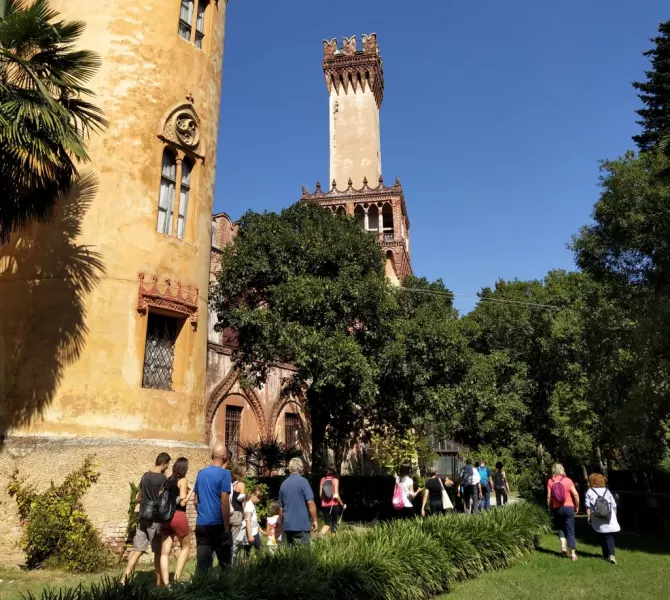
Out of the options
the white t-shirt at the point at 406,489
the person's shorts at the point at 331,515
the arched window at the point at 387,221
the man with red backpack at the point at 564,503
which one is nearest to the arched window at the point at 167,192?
the person's shorts at the point at 331,515

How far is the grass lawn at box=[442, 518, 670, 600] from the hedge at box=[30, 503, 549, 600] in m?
0.32

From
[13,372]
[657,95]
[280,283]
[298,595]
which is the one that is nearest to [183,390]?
[13,372]

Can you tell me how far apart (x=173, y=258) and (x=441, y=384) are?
A: 901 cm

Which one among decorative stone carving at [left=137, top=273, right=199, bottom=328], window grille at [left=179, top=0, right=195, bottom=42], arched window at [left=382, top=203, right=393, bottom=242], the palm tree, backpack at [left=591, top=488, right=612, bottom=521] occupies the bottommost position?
backpack at [left=591, top=488, right=612, bottom=521]

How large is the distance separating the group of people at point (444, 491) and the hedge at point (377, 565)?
1.59 metres

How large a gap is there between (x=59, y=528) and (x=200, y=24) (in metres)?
11.1

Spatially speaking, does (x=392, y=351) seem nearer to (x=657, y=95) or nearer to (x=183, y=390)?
(x=183, y=390)

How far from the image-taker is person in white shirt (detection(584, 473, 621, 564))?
10.1 m

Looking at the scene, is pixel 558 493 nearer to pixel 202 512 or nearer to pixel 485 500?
pixel 202 512

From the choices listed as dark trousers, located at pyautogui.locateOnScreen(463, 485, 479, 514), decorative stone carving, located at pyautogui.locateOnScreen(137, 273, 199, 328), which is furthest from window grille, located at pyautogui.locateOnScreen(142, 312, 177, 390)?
dark trousers, located at pyautogui.locateOnScreen(463, 485, 479, 514)

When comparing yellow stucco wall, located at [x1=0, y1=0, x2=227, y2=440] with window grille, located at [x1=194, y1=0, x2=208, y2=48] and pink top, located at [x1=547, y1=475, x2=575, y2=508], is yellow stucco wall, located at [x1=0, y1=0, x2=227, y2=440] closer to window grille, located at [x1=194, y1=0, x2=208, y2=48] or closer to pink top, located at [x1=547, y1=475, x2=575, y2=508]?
window grille, located at [x1=194, y1=0, x2=208, y2=48]

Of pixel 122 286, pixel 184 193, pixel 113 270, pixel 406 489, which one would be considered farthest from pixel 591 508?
pixel 184 193

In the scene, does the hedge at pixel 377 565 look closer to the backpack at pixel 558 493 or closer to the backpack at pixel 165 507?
the backpack at pixel 558 493

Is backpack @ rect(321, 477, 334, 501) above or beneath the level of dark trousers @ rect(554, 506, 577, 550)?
above
